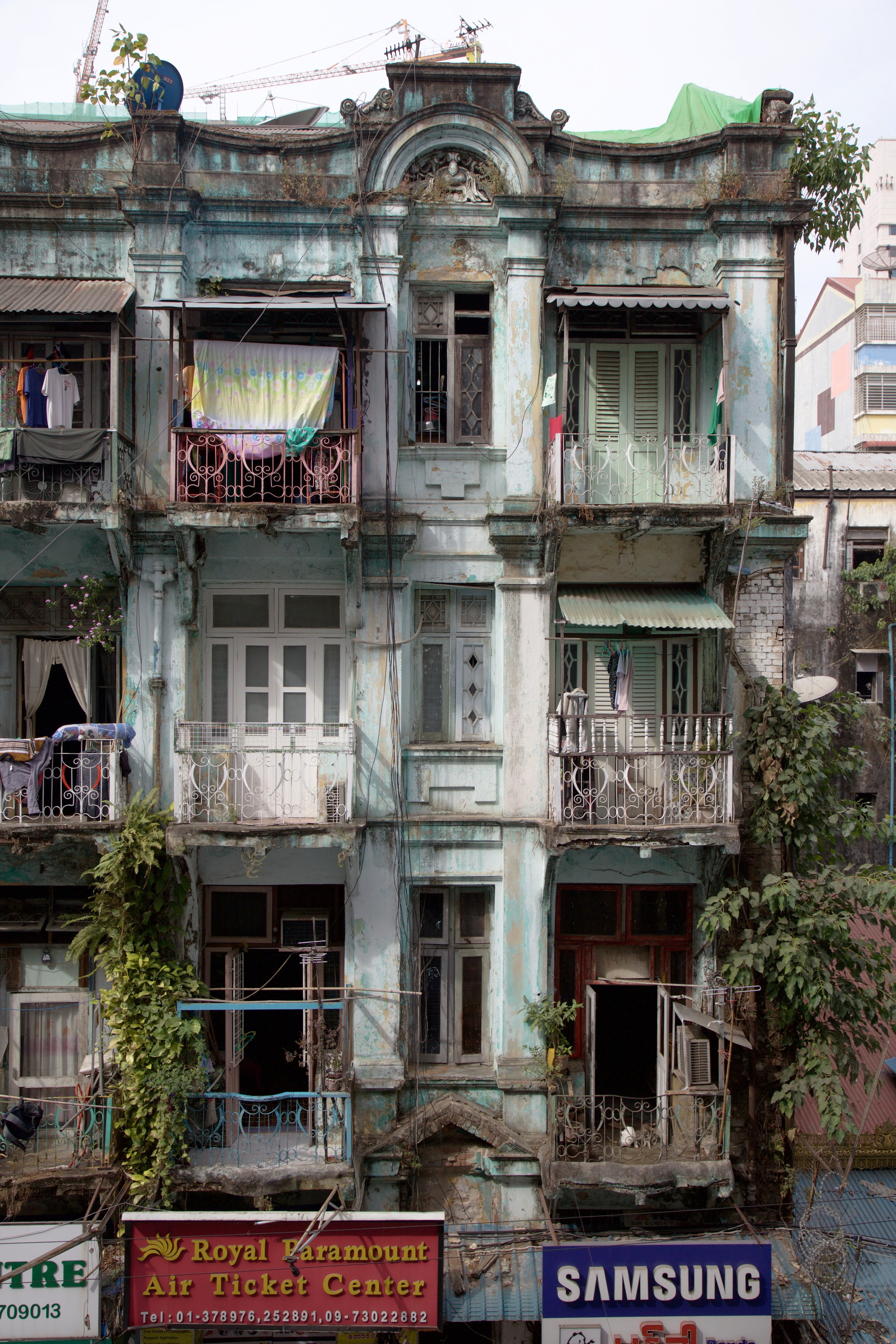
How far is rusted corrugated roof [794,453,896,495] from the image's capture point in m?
19.4

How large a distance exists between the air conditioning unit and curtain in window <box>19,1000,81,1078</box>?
256 centimetres

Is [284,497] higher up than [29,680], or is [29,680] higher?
[284,497]

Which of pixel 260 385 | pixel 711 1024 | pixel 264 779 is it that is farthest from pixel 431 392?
pixel 711 1024

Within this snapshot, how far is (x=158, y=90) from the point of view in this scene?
11867 mm

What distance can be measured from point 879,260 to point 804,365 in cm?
499

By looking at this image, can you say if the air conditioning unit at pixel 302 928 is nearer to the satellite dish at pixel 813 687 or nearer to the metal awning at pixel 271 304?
the satellite dish at pixel 813 687

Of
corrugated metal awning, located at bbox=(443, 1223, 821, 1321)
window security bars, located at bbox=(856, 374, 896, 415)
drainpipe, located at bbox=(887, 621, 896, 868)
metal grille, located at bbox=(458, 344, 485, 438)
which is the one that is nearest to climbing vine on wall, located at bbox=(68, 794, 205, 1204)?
corrugated metal awning, located at bbox=(443, 1223, 821, 1321)

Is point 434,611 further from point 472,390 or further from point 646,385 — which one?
point 646,385

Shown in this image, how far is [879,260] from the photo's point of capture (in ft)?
107

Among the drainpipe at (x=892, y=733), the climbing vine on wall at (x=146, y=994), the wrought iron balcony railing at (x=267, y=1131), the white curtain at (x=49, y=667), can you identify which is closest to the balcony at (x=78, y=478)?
the white curtain at (x=49, y=667)

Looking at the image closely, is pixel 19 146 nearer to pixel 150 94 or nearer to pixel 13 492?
pixel 150 94

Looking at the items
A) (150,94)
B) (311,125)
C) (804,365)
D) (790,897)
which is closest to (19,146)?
(150,94)

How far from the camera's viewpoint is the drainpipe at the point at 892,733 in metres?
19.0

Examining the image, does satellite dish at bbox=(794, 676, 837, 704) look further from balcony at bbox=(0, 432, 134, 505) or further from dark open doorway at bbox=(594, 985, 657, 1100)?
balcony at bbox=(0, 432, 134, 505)
